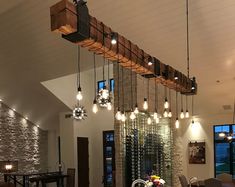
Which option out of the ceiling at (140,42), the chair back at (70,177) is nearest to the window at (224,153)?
the ceiling at (140,42)

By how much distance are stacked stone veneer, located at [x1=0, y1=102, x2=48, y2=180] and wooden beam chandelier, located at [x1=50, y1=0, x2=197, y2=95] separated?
9227 millimetres

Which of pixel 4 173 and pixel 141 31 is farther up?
pixel 141 31

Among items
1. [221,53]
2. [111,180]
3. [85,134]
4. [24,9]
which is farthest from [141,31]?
[111,180]

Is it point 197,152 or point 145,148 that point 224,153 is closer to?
point 197,152

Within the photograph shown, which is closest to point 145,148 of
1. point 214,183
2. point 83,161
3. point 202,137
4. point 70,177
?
point 214,183

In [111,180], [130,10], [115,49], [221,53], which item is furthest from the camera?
[111,180]

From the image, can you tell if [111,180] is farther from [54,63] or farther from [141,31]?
[141,31]

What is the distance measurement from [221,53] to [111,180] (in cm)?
729

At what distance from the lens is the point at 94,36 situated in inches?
133

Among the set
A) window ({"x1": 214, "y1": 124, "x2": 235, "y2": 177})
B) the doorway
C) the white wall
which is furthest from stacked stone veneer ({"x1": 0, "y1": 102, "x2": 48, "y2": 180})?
window ({"x1": 214, "y1": 124, "x2": 235, "y2": 177})

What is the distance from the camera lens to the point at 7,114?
12.9 metres

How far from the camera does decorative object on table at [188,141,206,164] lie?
11898 mm

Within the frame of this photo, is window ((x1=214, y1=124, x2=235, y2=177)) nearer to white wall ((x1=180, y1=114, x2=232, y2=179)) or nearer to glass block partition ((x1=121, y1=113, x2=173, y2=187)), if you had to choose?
white wall ((x1=180, y1=114, x2=232, y2=179))

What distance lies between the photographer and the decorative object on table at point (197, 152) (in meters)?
11.9
